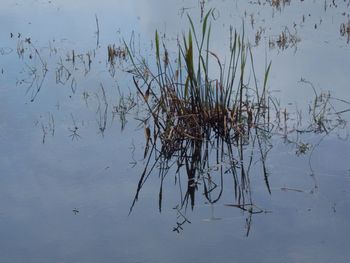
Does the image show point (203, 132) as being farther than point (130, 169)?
Yes

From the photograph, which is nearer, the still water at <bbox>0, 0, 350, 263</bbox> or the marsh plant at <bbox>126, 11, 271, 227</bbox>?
the still water at <bbox>0, 0, 350, 263</bbox>

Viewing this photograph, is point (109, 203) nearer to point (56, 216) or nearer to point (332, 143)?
point (56, 216)

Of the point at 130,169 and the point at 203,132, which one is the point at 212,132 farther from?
the point at 130,169

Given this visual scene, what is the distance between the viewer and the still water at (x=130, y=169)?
9.28 feet

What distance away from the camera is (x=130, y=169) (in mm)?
3691

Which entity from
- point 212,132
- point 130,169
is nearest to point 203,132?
point 212,132

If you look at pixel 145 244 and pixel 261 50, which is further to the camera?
pixel 261 50

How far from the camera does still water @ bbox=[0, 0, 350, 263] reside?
2.83m

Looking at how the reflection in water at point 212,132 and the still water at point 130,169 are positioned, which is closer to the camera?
the still water at point 130,169

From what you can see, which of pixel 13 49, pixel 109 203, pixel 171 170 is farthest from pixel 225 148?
pixel 13 49

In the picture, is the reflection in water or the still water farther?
the reflection in water

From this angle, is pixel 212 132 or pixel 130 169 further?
pixel 212 132

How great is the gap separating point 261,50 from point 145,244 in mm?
3745

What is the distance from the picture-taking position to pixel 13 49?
6.66m
